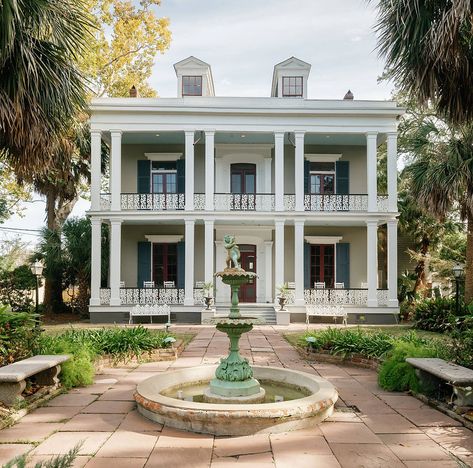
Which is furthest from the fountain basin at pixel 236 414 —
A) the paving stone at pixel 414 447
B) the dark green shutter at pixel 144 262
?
the dark green shutter at pixel 144 262

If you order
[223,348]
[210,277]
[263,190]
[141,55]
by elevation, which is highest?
[141,55]

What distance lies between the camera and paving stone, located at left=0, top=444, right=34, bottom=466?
444 centimetres

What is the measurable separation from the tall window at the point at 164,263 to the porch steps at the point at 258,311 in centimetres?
255

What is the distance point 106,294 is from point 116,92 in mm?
10150

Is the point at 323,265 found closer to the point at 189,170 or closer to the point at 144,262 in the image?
the point at 189,170

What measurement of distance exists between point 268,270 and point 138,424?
1458 cm

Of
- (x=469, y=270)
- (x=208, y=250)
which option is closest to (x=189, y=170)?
(x=208, y=250)

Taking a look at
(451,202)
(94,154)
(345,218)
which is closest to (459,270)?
(451,202)

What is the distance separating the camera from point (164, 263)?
778 inches

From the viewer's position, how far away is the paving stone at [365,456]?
171 inches

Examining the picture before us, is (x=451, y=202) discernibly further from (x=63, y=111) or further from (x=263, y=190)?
(x=63, y=111)

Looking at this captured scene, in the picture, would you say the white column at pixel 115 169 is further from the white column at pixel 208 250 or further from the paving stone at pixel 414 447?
the paving stone at pixel 414 447

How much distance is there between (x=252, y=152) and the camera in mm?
20000

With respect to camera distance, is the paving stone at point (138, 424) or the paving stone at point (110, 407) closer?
the paving stone at point (138, 424)
